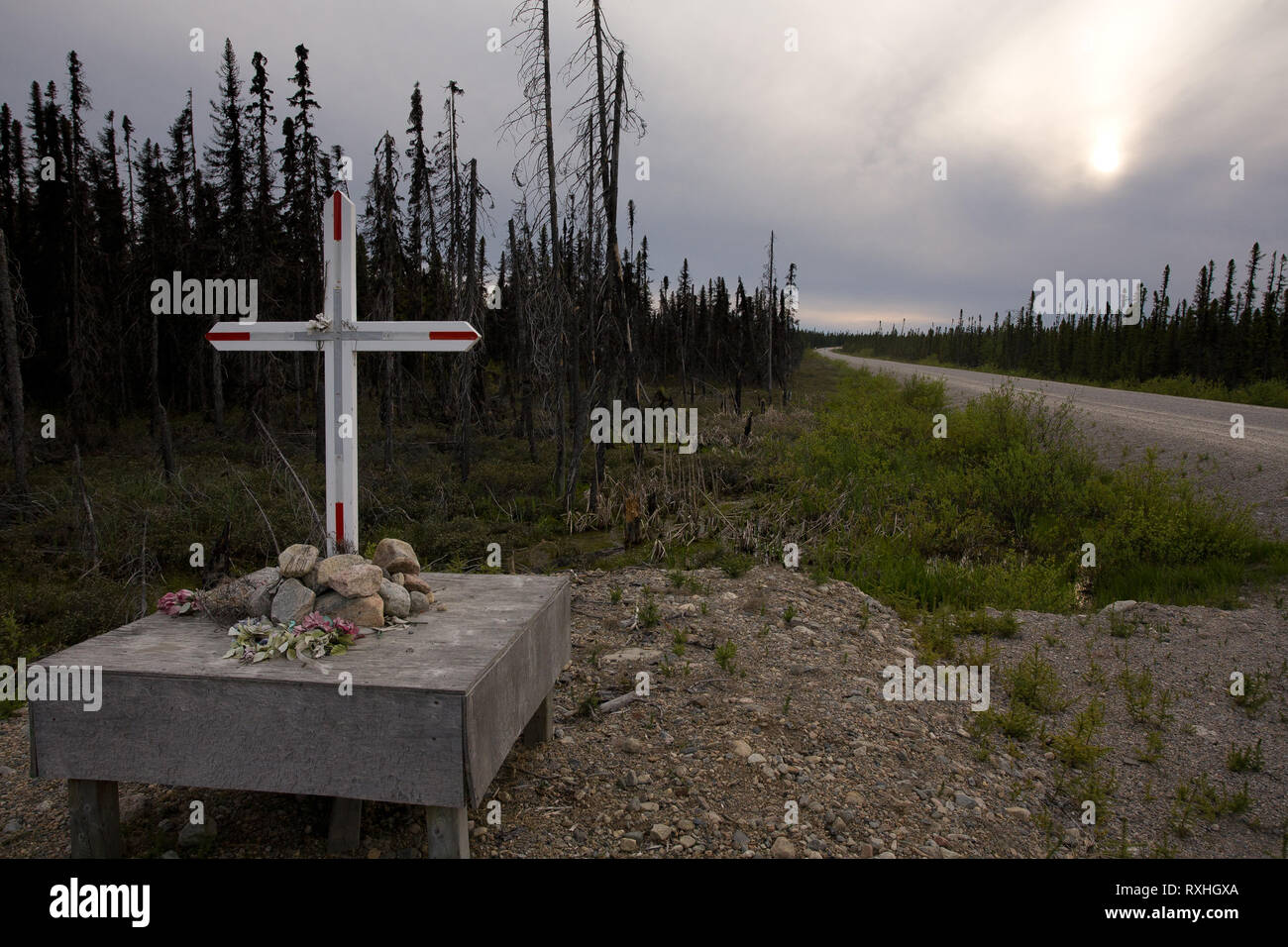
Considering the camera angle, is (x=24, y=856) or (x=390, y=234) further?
(x=390, y=234)

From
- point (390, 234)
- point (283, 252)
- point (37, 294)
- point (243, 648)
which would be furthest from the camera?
point (37, 294)

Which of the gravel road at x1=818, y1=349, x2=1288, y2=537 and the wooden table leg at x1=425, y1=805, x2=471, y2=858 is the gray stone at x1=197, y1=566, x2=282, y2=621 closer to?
the wooden table leg at x1=425, y1=805, x2=471, y2=858

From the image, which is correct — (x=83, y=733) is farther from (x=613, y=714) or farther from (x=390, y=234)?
(x=390, y=234)

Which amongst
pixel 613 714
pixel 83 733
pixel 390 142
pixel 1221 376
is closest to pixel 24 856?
pixel 83 733

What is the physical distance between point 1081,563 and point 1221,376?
37.8 metres

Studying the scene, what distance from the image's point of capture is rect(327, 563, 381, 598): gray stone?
3.89 meters

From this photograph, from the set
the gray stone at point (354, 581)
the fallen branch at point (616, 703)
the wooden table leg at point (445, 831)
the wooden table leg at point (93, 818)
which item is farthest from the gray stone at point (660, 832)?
the wooden table leg at point (93, 818)

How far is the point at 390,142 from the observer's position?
13.9 meters

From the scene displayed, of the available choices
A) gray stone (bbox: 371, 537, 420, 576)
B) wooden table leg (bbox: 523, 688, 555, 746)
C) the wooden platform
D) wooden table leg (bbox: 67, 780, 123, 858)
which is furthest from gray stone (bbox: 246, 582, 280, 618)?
wooden table leg (bbox: 523, 688, 555, 746)

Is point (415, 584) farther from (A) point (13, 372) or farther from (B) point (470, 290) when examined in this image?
(A) point (13, 372)

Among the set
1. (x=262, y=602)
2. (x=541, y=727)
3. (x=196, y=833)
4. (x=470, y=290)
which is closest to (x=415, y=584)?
(x=262, y=602)

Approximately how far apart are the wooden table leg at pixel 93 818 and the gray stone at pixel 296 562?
1.19 m

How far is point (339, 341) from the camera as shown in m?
Result: 4.41

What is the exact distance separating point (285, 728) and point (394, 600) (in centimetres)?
107
